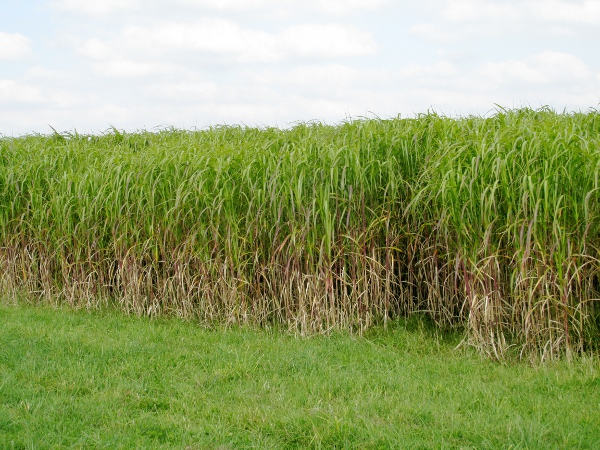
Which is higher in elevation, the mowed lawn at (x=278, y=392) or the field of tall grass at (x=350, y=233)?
the field of tall grass at (x=350, y=233)

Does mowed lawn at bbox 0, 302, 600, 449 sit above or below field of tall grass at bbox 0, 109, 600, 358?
below

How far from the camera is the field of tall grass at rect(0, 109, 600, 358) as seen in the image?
4.30 meters

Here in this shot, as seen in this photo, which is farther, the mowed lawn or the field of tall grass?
the field of tall grass

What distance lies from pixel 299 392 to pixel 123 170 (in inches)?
140

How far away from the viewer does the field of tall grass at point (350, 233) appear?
4301mm

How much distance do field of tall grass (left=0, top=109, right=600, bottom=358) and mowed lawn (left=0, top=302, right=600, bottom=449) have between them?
11.3 inches

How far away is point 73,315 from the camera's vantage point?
574 cm

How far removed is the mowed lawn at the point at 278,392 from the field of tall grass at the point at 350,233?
286 millimetres

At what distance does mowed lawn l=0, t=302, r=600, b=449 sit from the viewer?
3.08 metres

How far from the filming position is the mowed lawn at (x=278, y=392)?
Result: 121 inches

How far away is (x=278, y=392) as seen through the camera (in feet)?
12.1

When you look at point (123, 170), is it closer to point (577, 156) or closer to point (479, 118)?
point (479, 118)

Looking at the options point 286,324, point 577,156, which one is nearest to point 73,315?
point 286,324

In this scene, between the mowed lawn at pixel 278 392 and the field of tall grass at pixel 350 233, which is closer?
the mowed lawn at pixel 278 392
